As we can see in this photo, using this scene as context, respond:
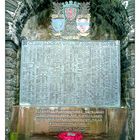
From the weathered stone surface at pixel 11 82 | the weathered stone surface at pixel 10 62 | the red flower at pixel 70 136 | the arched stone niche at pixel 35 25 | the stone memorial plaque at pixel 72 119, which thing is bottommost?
the red flower at pixel 70 136

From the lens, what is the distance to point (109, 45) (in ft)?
19.8

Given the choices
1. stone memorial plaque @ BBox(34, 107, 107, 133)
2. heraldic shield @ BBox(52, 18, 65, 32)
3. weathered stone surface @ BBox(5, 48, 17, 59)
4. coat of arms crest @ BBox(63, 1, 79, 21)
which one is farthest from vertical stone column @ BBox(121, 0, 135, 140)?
weathered stone surface @ BBox(5, 48, 17, 59)

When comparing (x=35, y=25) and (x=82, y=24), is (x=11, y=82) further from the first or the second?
(x=82, y=24)

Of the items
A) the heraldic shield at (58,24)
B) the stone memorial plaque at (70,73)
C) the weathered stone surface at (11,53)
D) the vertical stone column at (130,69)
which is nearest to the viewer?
the vertical stone column at (130,69)

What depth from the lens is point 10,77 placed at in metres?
5.76

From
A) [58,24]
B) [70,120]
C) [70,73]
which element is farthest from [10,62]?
[70,120]

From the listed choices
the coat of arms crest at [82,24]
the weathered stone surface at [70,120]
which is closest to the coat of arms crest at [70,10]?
the coat of arms crest at [82,24]

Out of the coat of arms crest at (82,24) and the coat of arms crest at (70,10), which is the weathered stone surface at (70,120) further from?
the coat of arms crest at (70,10)

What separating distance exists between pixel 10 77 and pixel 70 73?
985 millimetres

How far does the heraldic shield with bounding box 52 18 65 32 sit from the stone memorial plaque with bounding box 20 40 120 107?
33cm

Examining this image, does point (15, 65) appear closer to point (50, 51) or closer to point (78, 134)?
point (50, 51)

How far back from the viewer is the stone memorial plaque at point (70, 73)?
590cm
